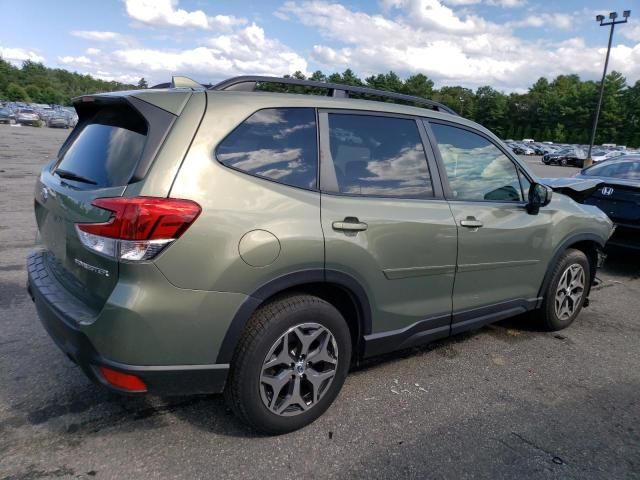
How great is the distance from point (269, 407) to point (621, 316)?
4.10 m

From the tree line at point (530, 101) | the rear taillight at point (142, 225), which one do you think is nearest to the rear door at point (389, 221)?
the rear taillight at point (142, 225)

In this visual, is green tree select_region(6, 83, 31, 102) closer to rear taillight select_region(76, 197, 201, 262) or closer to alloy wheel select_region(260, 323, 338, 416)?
rear taillight select_region(76, 197, 201, 262)

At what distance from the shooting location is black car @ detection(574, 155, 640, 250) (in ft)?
20.7

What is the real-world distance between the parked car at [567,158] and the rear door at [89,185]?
44432 millimetres

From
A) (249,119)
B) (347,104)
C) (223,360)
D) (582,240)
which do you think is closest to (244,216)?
(249,119)

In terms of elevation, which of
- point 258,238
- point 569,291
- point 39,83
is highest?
point 39,83

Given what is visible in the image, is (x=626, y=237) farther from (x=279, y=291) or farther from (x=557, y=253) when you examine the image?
(x=279, y=291)

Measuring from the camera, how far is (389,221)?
2.88m

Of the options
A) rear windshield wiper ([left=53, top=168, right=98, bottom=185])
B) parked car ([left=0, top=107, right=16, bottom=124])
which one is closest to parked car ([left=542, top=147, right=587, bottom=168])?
rear windshield wiper ([left=53, top=168, right=98, bottom=185])

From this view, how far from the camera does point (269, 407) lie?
8.51ft

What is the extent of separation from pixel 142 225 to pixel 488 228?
7.70 ft

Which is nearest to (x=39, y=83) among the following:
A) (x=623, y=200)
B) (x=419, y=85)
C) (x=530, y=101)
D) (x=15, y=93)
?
(x=15, y=93)

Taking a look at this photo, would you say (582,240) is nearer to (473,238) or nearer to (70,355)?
(473,238)

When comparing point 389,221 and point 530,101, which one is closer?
point 389,221
